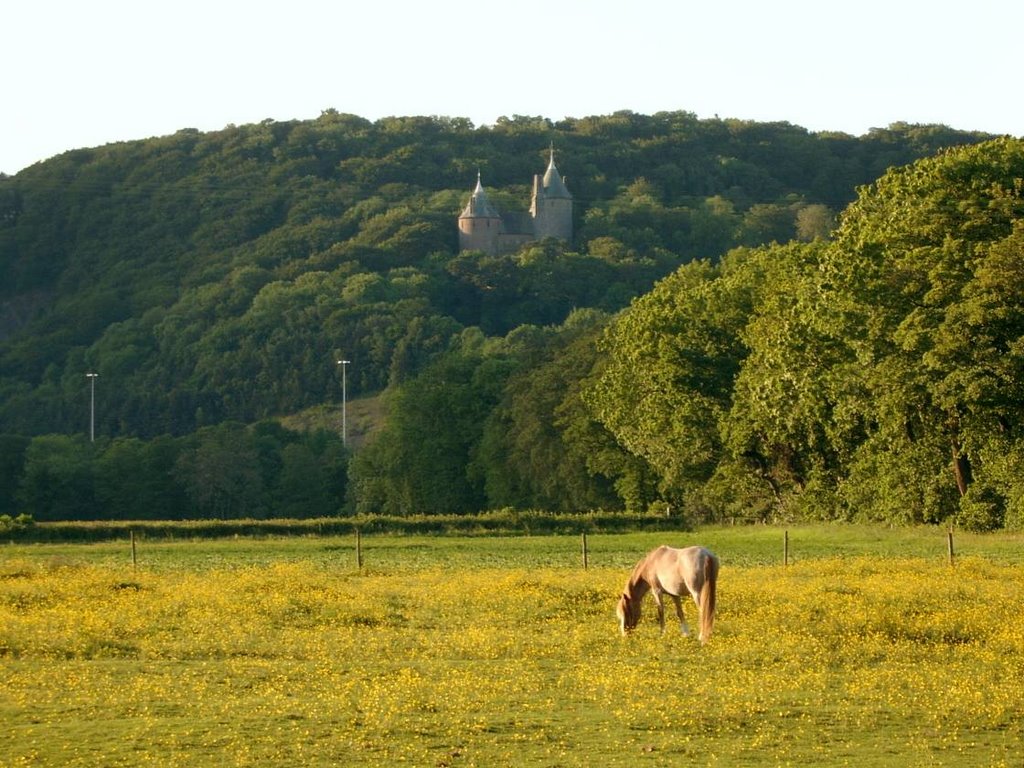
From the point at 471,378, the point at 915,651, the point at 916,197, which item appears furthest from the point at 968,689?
the point at 471,378

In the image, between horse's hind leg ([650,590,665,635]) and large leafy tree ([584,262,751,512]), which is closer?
horse's hind leg ([650,590,665,635])

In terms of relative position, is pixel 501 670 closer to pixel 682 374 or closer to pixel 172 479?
pixel 682 374

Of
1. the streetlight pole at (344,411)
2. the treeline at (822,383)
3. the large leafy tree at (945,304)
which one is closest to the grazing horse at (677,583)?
the large leafy tree at (945,304)

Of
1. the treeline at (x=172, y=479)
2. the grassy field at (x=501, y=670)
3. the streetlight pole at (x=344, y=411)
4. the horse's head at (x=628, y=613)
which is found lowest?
the grassy field at (x=501, y=670)

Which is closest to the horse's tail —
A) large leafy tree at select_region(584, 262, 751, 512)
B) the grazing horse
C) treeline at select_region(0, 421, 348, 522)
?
the grazing horse

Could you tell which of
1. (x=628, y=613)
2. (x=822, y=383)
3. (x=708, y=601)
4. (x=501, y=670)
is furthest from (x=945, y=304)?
(x=501, y=670)

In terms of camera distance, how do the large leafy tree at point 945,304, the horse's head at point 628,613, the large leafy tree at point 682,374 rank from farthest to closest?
1. the large leafy tree at point 682,374
2. the large leafy tree at point 945,304
3. the horse's head at point 628,613

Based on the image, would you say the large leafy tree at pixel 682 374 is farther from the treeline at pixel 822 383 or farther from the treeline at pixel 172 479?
the treeline at pixel 172 479

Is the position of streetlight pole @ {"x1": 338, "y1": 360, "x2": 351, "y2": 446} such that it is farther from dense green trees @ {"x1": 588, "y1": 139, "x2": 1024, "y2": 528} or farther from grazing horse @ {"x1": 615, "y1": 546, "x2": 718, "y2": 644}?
grazing horse @ {"x1": 615, "y1": 546, "x2": 718, "y2": 644}

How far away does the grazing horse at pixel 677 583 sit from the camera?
25.1 m

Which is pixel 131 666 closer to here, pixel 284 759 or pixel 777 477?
pixel 284 759

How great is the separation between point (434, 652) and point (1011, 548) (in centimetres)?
2644

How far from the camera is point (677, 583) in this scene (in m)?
26.2

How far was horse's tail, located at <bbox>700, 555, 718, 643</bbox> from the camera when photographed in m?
24.9
